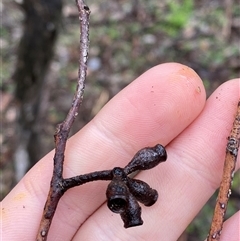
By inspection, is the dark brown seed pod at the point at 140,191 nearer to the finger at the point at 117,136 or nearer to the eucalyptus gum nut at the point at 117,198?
the eucalyptus gum nut at the point at 117,198

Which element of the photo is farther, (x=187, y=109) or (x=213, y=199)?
(x=213, y=199)

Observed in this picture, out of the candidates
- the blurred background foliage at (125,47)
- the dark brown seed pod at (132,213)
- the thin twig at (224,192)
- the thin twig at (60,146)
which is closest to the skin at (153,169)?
the thin twig at (224,192)

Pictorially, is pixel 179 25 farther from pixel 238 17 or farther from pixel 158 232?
pixel 158 232

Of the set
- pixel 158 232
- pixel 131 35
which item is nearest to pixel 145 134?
pixel 158 232

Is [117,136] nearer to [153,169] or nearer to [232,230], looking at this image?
[153,169]

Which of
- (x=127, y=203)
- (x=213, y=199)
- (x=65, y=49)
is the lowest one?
(x=213, y=199)

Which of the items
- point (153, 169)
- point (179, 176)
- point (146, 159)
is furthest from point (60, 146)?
point (179, 176)
